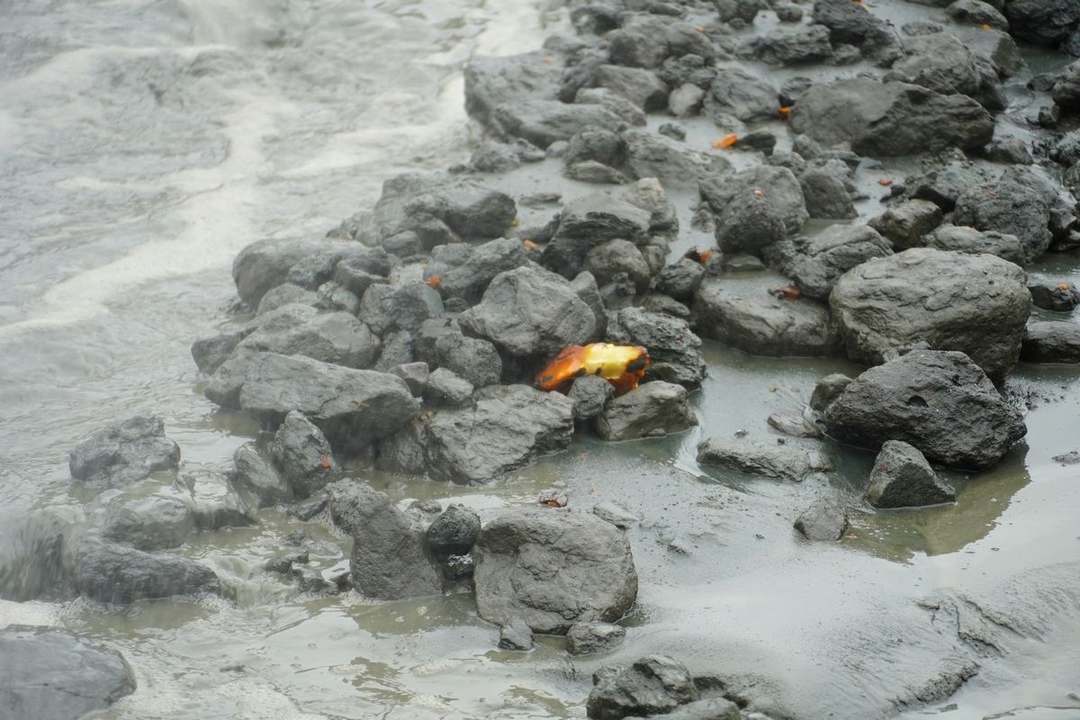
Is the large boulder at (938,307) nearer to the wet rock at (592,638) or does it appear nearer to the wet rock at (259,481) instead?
the wet rock at (592,638)

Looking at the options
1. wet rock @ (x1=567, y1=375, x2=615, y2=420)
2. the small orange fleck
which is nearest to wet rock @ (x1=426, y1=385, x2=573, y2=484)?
→ wet rock @ (x1=567, y1=375, x2=615, y2=420)

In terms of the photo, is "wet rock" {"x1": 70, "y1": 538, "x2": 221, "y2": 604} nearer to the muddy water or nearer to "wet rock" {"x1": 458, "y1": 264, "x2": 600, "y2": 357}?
the muddy water

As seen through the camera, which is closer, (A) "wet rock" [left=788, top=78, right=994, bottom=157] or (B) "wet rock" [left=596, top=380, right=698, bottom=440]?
(B) "wet rock" [left=596, top=380, right=698, bottom=440]

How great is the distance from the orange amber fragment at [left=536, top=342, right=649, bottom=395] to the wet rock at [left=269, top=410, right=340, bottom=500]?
1088mm

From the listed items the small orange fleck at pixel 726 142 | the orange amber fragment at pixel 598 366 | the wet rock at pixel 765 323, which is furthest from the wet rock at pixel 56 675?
the small orange fleck at pixel 726 142

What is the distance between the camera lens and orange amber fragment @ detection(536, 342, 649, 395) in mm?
5184

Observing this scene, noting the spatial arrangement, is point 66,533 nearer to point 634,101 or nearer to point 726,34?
point 634,101

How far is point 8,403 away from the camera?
18.0ft

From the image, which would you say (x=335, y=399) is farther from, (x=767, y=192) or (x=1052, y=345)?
(x=1052, y=345)

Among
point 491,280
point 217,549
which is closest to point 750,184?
point 491,280

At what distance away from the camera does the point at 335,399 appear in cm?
481

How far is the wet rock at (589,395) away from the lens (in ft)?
16.5

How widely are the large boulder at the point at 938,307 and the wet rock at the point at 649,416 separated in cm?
96

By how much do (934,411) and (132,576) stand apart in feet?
10.1
